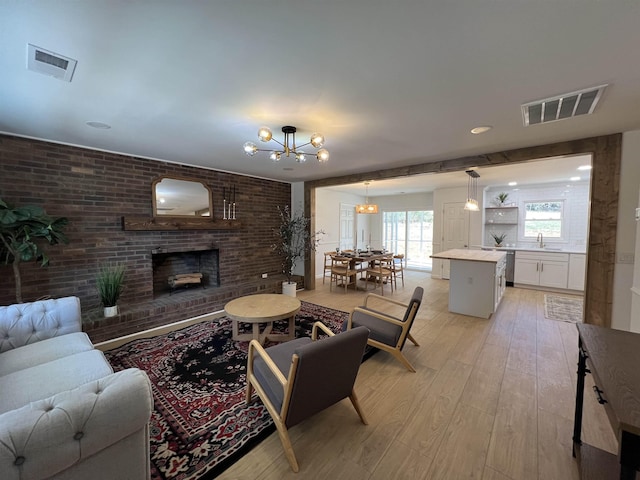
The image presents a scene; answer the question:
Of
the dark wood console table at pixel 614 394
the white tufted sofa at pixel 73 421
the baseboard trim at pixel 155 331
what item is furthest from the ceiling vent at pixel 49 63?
the dark wood console table at pixel 614 394

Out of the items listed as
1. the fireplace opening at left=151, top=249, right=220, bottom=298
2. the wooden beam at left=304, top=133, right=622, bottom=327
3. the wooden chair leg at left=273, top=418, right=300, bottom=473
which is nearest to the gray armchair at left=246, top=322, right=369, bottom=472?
the wooden chair leg at left=273, top=418, right=300, bottom=473

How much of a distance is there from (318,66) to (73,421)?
7.04 ft

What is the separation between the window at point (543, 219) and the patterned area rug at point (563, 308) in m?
1.69

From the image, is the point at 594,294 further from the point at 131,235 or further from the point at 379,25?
the point at 131,235

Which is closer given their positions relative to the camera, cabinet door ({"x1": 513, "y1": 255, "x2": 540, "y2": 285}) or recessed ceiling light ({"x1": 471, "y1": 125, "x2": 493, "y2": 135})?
recessed ceiling light ({"x1": 471, "y1": 125, "x2": 493, "y2": 135})

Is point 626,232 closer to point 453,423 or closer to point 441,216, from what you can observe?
point 453,423

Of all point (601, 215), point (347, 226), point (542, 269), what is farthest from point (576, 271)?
point (347, 226)

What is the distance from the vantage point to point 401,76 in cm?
171

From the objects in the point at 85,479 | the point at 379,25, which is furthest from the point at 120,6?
the point at 85,479

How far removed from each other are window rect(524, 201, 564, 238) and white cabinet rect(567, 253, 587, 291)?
36.5 inches

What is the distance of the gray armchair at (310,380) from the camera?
150cm

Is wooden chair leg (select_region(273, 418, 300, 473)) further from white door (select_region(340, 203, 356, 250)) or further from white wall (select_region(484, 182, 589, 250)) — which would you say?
white wall (select_region(484, 182, 589, 250))

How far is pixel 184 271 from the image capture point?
4.65 m

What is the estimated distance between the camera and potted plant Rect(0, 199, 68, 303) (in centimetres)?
253
